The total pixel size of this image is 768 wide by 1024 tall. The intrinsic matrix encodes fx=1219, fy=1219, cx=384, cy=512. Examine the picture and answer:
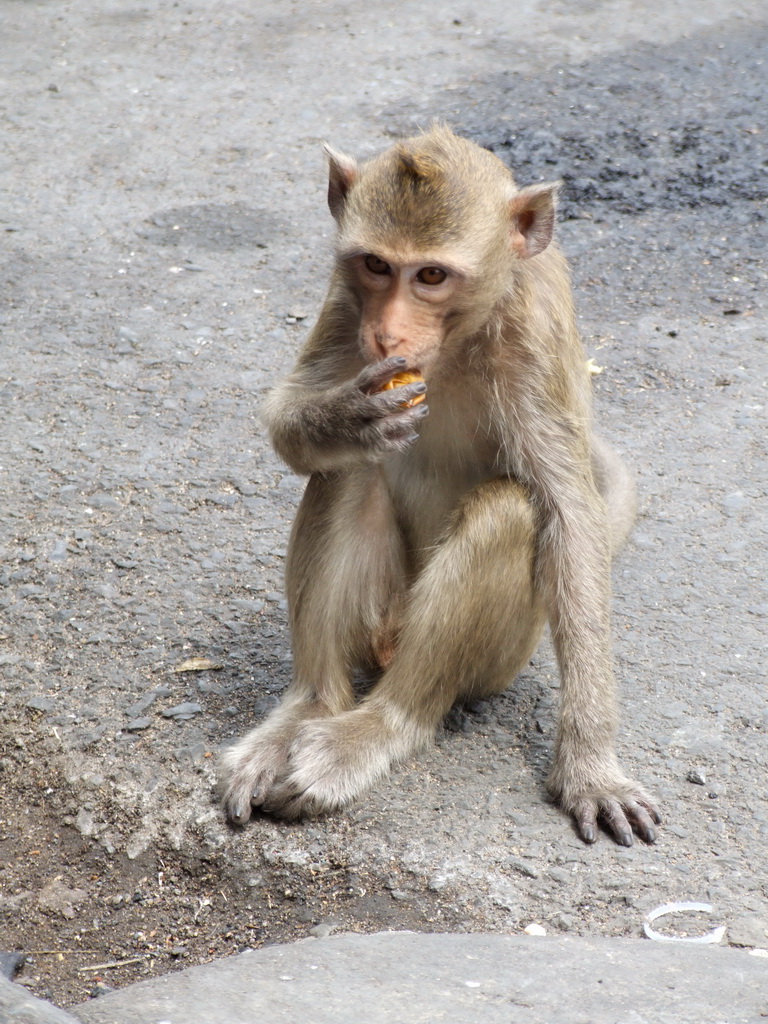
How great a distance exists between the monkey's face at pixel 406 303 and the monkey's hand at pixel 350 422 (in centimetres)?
8

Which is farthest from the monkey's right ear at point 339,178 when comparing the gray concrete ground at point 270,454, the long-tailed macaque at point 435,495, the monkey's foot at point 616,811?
the monkey's foot at point 616,811

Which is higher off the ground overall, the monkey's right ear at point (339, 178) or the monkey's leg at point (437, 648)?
the monkey's right ear at point (339, 178)

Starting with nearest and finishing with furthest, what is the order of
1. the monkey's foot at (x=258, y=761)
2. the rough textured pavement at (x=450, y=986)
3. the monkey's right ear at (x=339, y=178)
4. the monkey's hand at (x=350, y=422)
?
the rough textured pavement at (x=450, y=986) < the monkey's hand at (x=350, y=422) < the monkey's foot at (x=258, y=761) < the monkey's right ear at (x=339, y=178)

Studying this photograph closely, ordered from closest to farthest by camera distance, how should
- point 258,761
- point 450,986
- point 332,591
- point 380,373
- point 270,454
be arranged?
point 450,986
point 380,373
point 258,761
point 332,591
point 270,454

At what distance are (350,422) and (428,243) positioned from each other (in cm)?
51

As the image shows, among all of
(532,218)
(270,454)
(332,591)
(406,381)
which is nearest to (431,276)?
(406,381)

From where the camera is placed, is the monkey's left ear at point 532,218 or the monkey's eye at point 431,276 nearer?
the monkey's eye at point 431,276

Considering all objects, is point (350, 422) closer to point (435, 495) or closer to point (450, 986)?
point (435, 495)

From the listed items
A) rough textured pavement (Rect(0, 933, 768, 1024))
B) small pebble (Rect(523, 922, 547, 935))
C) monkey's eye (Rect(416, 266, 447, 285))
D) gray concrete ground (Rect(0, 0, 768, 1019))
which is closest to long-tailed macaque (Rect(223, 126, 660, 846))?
monkey's eye (Rect(416, 266, 447, 285))

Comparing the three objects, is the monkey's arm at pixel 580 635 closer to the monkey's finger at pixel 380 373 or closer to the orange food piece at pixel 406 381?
the orange food piece at pixel 406 381

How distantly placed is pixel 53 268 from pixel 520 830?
14.1 feet

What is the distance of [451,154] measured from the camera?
10.9 ft

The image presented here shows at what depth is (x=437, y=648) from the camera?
3354mm

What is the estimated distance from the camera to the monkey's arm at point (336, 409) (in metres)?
3.13
